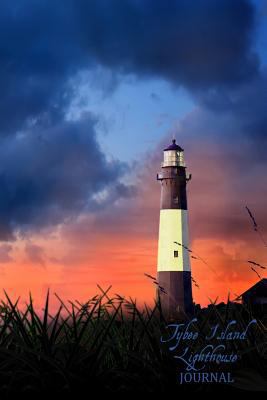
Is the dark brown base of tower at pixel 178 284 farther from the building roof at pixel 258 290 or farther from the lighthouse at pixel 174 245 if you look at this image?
the building roof at pixel 258 290

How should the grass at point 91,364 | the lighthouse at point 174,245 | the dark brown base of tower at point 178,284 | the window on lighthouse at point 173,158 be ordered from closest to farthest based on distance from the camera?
the grass at point 91,364
the dark brown base of tower at point 178,284
the lighthouse at point 174,245
the window on lighthouse at point 173,158

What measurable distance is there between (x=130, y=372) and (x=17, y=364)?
31.8 inches

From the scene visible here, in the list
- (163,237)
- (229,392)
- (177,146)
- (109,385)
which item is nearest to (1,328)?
(109,385)

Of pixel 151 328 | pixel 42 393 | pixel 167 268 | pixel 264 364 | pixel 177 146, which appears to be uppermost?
pixel 177 146

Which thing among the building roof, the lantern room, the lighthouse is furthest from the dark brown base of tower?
the building roof

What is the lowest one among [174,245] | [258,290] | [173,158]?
[258,290]

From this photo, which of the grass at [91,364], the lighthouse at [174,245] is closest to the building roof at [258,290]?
the lighthouse at [174,245]

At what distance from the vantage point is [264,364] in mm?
4898

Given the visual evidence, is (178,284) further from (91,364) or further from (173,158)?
(91,364)

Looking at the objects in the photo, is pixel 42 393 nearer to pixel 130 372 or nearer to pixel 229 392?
pixel 130 372

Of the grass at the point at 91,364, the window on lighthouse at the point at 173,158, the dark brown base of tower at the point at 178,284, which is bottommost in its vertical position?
the grass at the point at 91,364

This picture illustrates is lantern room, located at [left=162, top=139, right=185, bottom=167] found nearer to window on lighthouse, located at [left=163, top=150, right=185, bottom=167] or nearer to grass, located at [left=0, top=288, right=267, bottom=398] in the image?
window on lighthouse, located at [left=163, top=150, right=185, bottom=167]

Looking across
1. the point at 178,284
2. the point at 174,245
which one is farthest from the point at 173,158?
the point at 178,284

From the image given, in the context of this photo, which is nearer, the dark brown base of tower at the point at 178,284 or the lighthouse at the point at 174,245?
the dark brown base of tower at the point at 178,284
